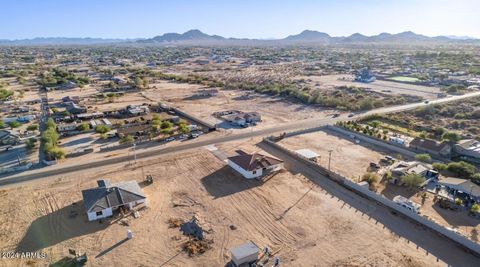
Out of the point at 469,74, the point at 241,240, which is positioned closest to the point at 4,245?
the point at 241,240

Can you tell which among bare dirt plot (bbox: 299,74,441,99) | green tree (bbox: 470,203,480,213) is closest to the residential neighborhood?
green tree (bbox: 470,203,480,213)

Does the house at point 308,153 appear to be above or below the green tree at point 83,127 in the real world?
below

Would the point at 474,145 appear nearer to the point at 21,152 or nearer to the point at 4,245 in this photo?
the point at 4,245

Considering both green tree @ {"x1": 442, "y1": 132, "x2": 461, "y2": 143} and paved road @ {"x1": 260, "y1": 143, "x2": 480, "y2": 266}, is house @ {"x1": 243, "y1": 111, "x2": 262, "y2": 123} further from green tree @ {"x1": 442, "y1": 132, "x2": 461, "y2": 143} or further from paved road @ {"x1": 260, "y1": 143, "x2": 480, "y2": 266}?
green tree @ {"x1": 442, "y1": 132, "x2": 461, "y2": 143}

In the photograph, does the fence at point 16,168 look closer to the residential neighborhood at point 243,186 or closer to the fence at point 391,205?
the residential neighborhood at point 243,186

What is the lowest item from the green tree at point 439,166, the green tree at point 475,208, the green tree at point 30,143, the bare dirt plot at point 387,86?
the green tree at point 475,208

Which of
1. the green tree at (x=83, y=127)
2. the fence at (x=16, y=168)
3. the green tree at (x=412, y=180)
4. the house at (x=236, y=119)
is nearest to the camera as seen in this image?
the green tree at (x=412, y=180)

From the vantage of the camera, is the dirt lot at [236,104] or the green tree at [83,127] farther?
the dirt lot at [236,104]

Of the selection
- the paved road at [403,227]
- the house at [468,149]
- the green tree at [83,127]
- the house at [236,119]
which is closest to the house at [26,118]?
the green tree at [83,127]

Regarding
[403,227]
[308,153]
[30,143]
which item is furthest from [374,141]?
[30,143]
